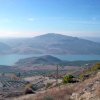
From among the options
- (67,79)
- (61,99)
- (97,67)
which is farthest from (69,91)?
(97,67)

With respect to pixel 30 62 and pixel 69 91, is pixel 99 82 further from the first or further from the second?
pixel 30 62

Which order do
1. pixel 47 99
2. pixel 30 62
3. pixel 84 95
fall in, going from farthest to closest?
pixel 30 62, pixel 47 99, pixel 84 95

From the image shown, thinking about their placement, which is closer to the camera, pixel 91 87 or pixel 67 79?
pixel 91 87

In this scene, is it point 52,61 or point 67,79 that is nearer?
point 67,79

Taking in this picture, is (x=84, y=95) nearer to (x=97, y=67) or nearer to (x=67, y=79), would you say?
(x=67, y=79)

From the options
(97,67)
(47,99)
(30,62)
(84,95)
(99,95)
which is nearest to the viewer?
(99,95)

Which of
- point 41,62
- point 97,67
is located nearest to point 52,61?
point 41,62

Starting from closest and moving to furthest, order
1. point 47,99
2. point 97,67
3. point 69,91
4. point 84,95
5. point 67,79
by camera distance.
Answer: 1. point 84,95
2. point 47,99
3. point 69,91
4. point 67,79
5. point 97,67

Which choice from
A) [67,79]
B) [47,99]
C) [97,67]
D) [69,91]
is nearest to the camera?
[47,99]
